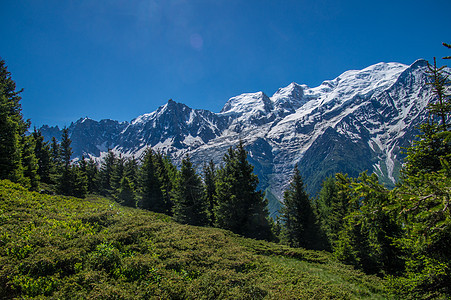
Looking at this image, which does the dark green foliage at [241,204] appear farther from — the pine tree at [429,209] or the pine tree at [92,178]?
the pine tree at [92,178]

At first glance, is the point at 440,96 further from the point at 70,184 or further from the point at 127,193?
the point at 70,184

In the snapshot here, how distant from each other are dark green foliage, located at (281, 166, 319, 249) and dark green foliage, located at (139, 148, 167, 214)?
2334 centimetres

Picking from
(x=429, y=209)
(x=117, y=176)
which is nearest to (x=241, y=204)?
(x=429, y=209)

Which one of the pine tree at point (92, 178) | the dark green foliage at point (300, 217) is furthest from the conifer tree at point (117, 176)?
the dark green foliage at point (300, 217)

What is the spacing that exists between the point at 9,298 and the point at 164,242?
636 centimetres

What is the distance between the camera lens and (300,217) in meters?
33.2

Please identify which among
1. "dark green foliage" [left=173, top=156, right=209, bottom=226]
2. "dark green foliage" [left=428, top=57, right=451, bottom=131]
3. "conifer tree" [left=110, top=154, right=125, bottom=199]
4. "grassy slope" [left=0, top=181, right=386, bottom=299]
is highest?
"conifer tree" [left=110, top=154, right=125, bottom=199]

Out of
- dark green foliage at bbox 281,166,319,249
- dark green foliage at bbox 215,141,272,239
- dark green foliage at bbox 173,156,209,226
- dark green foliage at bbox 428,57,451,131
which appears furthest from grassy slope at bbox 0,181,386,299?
dark green foliage at bbox 281,166,319,249

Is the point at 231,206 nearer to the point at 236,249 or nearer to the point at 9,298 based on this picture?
the point at 236,249

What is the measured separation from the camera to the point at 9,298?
5988 millimetres

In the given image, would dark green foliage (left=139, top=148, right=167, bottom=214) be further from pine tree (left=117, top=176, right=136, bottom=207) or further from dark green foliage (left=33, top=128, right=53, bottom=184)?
dark green foliage (left=33, top=128, right=53, bottom=184)

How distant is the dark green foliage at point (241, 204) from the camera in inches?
1110

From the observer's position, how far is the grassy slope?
676 centimetres

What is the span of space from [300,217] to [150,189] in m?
27.6
